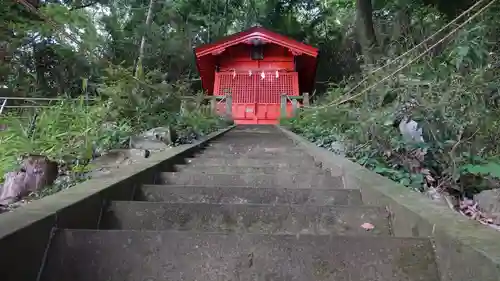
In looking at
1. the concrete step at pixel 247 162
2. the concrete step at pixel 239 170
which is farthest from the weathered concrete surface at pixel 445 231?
the concrete step at pixel 247 162

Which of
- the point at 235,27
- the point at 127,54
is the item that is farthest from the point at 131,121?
the point at 235,27

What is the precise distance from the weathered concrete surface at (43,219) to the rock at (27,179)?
1.75ft

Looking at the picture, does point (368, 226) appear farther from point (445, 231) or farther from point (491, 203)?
point (491, 203)

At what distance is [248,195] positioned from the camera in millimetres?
2850

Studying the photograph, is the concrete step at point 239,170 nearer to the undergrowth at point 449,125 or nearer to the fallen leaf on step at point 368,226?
the undergrowth at point 449,125

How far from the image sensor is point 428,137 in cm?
373

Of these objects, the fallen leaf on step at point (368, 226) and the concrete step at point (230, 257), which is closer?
the concrete step at point (230, 257)

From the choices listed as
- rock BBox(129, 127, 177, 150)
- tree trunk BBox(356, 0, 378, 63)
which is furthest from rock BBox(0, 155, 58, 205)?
tree trunk BBox(356, 0, 378, 63)

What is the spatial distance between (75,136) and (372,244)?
3.22 metres

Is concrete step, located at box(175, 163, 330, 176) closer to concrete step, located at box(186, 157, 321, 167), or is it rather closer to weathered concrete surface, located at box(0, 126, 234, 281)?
concrete step, located at box(186, 157, 321, 167)

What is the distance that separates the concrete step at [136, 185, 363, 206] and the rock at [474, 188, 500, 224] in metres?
0.97

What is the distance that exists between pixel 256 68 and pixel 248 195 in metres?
13.4

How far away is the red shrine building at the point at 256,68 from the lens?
14977mm

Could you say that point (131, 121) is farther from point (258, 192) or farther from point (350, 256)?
point (350, 256)
